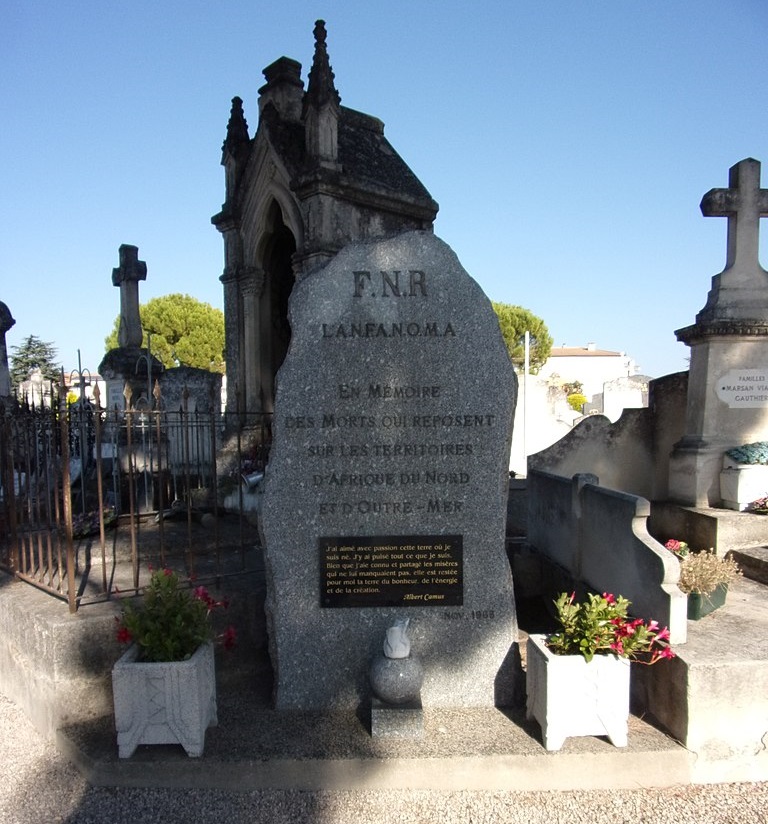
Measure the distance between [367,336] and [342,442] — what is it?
672mm

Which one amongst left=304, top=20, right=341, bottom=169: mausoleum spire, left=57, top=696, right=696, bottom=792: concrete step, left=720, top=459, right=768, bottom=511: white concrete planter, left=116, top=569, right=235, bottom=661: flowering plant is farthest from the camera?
left=304, top=20, right=341, bottom=169: mausoleum spire

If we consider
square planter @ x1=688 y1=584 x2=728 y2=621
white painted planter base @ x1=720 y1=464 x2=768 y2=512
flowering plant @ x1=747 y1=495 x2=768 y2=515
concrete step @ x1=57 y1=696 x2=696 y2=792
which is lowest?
concrete step @ x1=57 y1=696 x2=696 y2=792

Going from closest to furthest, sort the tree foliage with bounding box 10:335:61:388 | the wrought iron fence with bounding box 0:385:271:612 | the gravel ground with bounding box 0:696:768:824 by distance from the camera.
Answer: the gravel ground with bounding box 0:696:768:824, the wrought iron fence with bounding box 0:385:271:612, the tree foliage with bounding box 10:335:61:388

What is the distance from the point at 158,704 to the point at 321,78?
6.97 metres

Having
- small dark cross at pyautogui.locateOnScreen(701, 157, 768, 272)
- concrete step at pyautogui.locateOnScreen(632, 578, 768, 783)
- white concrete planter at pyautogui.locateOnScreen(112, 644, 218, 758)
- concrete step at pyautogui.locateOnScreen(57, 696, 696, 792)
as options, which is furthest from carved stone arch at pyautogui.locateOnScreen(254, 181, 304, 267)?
concrete step at pyautogui.locateOnScreen(632, 578, 768, 783)

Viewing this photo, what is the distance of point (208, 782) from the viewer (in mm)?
3279

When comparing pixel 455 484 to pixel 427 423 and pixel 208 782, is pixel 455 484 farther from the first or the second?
pixel 208 782

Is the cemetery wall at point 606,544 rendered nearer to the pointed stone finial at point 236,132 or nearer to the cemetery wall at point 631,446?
the cemetery wall at point 631,446

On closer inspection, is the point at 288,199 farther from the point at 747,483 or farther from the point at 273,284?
the point at 747,483

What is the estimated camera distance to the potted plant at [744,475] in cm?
625

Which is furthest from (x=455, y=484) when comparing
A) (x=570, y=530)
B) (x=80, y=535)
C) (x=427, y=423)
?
(x=80, y=535)

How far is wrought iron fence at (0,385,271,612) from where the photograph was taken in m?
4.41

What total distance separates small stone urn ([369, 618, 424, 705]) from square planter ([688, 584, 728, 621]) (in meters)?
1.74

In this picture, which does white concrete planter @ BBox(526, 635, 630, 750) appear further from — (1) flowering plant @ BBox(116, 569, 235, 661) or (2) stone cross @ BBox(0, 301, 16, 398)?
(2) stone cross @ BBox(0, 301, 16, 398)
